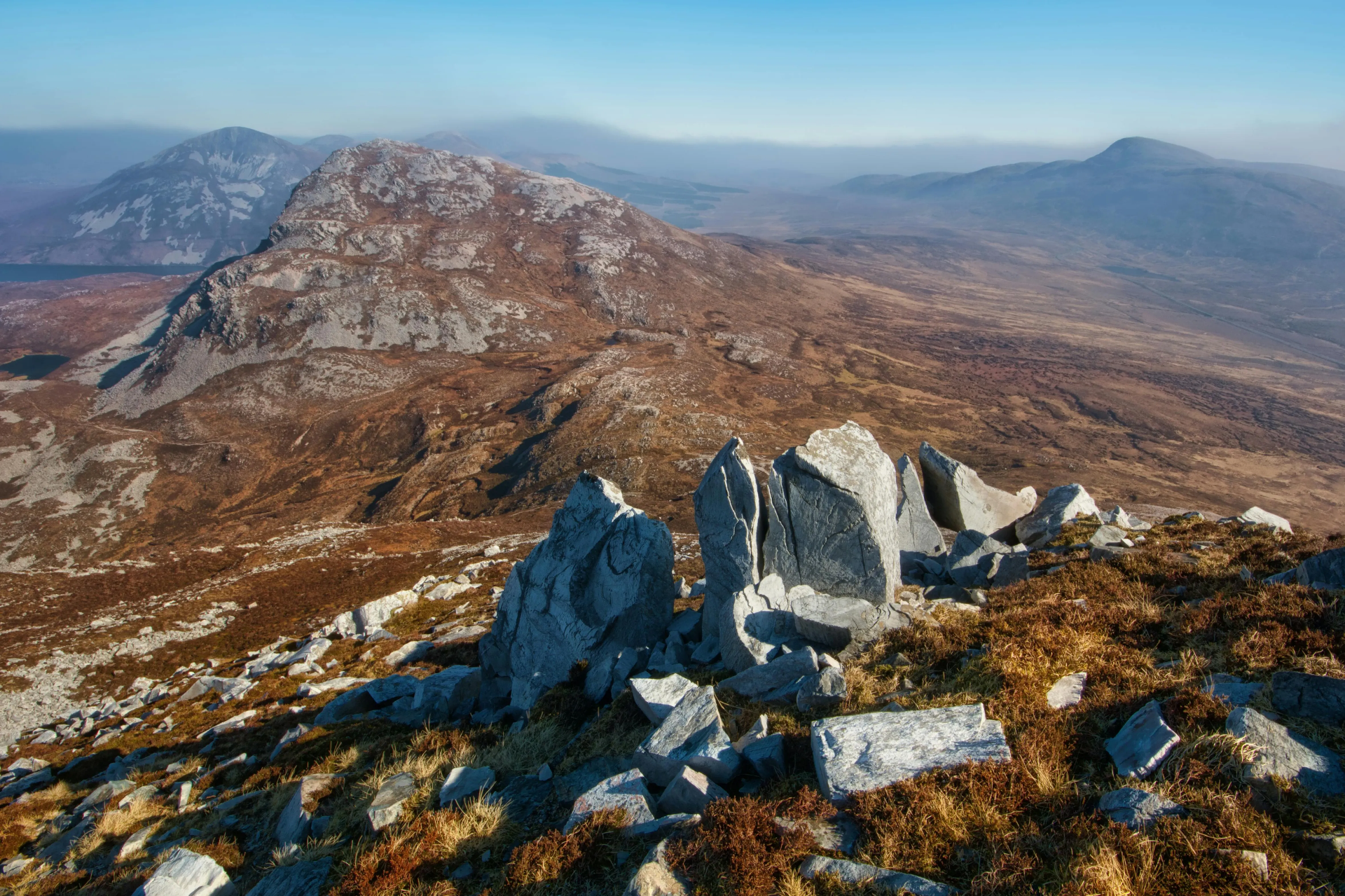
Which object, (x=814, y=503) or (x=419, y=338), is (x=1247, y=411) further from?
(x=419, y=338)

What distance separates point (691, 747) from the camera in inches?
370

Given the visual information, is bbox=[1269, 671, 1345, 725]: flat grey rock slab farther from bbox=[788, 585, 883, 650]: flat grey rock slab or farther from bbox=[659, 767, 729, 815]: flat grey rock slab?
bbox=[659, 767, 729, 815]: flat grey rock slab

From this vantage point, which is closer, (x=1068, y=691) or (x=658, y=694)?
(x=1068, y=691)

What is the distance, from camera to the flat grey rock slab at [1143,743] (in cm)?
710

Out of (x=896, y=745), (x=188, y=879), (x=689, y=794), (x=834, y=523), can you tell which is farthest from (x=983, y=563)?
(x=188, y=879)

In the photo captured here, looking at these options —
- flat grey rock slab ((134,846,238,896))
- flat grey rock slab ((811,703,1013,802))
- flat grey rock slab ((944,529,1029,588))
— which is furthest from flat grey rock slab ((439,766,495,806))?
flat grey rock slab ((944,529,1029,588))

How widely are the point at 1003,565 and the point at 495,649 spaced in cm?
1773

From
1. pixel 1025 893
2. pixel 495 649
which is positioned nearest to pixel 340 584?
pixel 495 649

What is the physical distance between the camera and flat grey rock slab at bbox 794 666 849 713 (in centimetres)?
1037

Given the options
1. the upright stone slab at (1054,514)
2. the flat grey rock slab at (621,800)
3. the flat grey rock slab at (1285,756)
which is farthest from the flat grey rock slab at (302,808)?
the upright stone slab at (1054,514)

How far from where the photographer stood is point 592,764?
11.2 meters

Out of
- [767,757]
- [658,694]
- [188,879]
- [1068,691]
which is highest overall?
[1068,691]

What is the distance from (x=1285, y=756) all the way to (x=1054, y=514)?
20392mm

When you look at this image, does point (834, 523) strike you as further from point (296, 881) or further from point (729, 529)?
point (296, 881)
